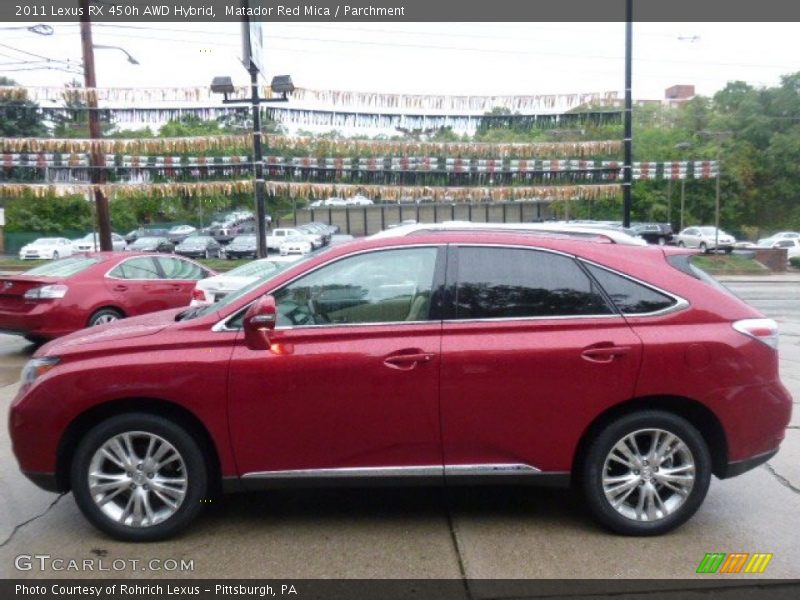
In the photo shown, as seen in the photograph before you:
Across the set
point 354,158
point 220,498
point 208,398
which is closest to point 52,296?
point 220,498

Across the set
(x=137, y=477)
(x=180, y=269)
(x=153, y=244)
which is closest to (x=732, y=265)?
(x=180, y=269)

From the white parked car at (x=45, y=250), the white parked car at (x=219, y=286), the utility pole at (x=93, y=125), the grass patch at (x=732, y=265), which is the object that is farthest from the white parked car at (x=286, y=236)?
the white parked car at (x=219, y=286)

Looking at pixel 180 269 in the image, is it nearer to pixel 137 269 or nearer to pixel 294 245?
pixel 137 269

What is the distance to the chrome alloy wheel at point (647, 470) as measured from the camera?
4.23 meters

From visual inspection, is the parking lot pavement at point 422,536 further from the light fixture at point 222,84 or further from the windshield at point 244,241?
the windshield at point 244,241

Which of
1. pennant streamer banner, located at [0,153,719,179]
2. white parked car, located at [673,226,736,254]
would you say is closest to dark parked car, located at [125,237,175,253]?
pennant streamer banner, located at [0,153,719,179]

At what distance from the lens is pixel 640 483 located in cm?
424

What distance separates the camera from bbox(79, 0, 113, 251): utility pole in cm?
1739

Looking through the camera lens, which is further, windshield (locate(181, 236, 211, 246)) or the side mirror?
windshield (locate(181, 236, 211, 246))

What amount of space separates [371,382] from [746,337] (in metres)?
2.16

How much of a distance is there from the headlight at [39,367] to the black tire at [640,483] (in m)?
3.10

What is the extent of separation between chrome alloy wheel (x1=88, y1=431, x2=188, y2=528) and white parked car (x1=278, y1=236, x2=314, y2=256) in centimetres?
2584

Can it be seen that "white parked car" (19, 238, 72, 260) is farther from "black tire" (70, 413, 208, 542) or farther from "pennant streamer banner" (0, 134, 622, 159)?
"black tire" (70, 413, 208, 542)

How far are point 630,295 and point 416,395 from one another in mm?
1389
